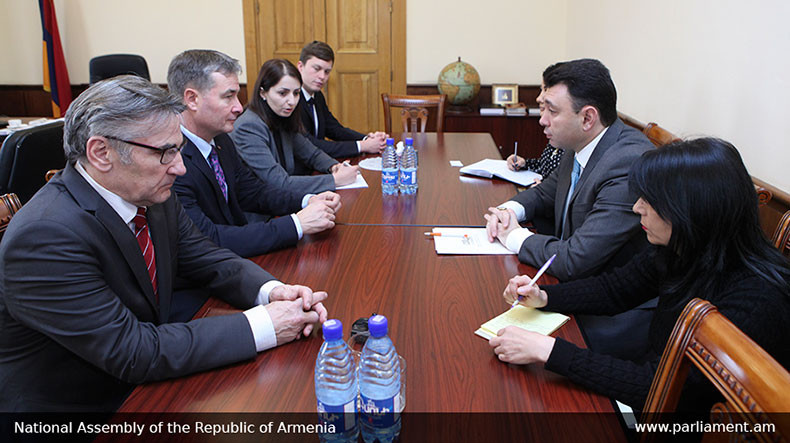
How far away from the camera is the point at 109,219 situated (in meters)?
1.29

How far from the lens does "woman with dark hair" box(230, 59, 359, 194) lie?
2807mm

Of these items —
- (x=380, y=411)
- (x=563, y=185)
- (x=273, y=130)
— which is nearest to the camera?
(x=380, y=411)

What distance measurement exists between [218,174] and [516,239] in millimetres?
1202

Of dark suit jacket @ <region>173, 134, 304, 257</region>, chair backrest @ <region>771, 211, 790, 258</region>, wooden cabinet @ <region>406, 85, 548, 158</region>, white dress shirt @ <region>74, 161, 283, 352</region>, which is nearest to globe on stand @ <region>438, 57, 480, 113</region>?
wooden cabinet @ <region>406, 85, 548, 158</region>

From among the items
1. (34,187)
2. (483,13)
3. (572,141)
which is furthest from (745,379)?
(483,13)

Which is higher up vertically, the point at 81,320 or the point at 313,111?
the point at 313,111

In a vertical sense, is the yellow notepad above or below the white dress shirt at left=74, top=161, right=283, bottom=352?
below

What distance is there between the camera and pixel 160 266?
149 cm

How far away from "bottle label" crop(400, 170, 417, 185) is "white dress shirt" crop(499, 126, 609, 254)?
1.42ft

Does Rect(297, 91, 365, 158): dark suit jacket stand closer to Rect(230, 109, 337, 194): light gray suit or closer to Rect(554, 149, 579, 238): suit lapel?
Rect(230, 109, 337, 194): light gray suit

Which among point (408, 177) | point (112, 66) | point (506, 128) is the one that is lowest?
point (506, 128)

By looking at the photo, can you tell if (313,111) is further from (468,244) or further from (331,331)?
(331,331)

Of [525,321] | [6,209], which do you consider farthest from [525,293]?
[6,209]

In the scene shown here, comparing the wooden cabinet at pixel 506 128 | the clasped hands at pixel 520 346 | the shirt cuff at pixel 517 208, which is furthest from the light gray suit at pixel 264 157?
the wooden cabinet at pixel 506 128
